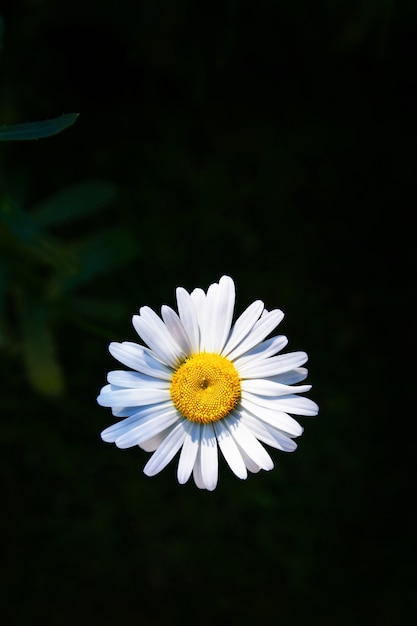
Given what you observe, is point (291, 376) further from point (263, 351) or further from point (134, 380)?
point (134, 380)

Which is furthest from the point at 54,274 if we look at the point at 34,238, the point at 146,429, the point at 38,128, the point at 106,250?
the point at 146,429

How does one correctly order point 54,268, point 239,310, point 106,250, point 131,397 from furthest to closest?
point 239,310, point 106,250, point 54,268, point 131,397

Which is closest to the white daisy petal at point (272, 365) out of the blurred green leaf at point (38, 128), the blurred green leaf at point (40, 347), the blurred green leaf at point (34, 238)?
the blurred green leaf at point (38, 128)

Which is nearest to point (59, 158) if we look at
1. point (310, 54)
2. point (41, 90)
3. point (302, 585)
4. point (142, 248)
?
point (41, 90)

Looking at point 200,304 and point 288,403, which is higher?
point 200,304

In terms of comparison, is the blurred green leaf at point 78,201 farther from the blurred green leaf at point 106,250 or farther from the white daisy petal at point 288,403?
the white daisy petal at point 288,403

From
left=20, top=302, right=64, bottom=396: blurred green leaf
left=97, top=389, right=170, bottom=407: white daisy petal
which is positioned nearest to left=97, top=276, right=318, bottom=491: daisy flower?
left=97, top=389, right=170, bottom=407: white daisy petal

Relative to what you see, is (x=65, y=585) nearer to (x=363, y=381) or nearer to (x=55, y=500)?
(x=55, y=500)

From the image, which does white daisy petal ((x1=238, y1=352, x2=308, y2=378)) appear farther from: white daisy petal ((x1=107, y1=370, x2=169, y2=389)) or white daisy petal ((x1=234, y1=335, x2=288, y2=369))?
white daisy petal ((x1=107, y1=370, x2=169, y2=389))
